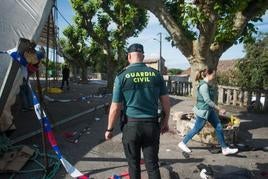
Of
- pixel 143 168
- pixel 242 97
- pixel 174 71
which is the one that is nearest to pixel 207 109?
pixel 143 168

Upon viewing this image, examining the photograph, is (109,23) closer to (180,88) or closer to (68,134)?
(180,88)

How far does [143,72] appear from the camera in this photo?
497 centimetres

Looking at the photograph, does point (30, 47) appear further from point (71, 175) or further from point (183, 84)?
point (183, 84)

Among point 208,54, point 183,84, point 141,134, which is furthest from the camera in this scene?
point 183,84

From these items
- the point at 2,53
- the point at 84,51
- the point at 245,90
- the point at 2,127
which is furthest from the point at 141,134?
the point at 84,51

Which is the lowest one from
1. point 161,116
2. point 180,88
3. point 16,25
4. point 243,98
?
point 243,98

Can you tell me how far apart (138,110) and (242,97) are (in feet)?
47.5

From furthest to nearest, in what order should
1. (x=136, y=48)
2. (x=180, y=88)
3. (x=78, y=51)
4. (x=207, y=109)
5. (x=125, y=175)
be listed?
(x=78, y=51) < (x=180, y=88) < (x=207, y=109) < (x=125, y=175) < (x=136, y=48)

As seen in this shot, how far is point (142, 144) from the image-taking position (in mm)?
5043

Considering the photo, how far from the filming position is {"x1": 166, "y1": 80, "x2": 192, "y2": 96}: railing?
26094 mm

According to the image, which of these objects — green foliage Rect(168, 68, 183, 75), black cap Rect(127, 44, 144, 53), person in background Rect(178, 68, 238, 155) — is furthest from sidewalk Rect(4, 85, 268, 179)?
green foliage Rect(168, 68, 183, 75)

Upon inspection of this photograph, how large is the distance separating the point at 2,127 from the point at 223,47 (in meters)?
5.84

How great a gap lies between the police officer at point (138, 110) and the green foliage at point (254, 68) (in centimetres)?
1421

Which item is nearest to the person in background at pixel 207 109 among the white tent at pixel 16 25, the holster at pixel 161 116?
the holster at pixel 161 116
